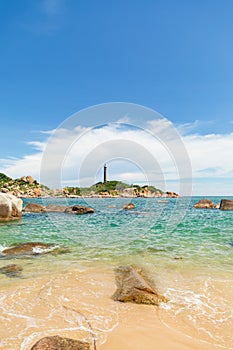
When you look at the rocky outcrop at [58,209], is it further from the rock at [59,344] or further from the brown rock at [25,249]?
the rock at [59,344]

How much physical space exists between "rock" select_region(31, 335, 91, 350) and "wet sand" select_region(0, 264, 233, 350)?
0.21 m

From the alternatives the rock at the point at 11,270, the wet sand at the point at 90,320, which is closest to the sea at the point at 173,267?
the wet sand at the point at 90,320

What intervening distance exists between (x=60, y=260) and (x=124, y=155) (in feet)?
22.4

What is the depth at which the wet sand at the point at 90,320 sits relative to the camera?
3650 mm

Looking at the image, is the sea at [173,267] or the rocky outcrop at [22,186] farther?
the rocky outcrop at [22,186]

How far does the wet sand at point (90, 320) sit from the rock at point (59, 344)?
208 mm

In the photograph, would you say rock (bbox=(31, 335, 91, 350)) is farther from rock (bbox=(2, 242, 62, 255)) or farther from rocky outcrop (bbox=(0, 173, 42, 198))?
rocky outcrop (bbox=(0, 173, 42, 198))

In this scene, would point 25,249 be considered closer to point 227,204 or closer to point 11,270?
point 11,270

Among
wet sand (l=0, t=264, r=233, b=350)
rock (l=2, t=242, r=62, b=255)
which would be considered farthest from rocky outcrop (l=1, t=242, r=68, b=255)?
wet sand (l=0, t=264, r=233, b=350)

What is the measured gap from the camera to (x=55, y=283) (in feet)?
19.7

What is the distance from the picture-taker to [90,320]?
14.1ft

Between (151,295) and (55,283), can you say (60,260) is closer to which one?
(55,283)

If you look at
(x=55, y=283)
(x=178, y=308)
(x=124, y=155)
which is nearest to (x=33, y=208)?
(x=124, y=155)

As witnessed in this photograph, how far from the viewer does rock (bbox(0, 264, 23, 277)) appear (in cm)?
666
